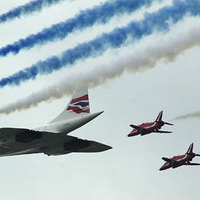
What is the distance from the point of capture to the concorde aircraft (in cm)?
4019

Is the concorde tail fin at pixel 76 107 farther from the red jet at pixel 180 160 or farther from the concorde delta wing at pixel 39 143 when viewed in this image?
the red jet at pixel 180 160

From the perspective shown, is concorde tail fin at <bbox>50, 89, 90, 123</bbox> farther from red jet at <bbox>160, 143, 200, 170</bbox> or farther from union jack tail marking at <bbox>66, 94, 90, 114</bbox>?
red jet at <bbox>160, 143, 200, 170</bbox>

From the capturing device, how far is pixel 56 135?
135ft

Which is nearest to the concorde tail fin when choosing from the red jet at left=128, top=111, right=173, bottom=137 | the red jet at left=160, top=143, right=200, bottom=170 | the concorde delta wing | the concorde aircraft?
the concorde aircraft

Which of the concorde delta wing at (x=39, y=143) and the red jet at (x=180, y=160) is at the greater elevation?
the concorde delta wing at (x=39, y=143)

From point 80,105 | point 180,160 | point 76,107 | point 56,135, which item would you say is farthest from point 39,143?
point 180,160

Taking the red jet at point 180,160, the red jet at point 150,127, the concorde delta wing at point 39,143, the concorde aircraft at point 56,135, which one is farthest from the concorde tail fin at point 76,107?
the red jet at point 180,160

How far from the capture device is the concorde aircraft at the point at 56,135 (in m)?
40.2

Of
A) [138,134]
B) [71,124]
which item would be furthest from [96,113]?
[138,134]

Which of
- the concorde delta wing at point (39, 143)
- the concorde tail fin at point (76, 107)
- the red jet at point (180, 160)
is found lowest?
the red jet at point (180, 160)

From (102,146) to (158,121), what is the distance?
5.79 m

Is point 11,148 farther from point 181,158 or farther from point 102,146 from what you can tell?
point 181,158

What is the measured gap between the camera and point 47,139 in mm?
41500

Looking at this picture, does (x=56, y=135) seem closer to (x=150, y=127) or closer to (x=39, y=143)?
(x=39, y=143)
